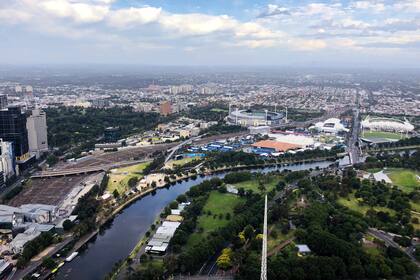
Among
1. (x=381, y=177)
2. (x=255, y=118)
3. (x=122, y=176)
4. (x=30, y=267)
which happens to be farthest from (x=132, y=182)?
(x=255, y=118)

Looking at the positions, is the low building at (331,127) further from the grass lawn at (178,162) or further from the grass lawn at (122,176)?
the grass lawn at (122,176)

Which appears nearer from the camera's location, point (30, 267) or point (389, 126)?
point (30, 267)

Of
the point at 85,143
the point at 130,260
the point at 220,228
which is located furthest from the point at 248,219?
the point at 85,143

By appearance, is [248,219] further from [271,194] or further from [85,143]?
[85,143]

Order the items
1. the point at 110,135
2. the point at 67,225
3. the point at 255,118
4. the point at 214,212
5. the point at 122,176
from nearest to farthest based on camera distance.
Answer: the point at 67,225 < the point at 214,212 < the point at 122,176 < the point at 110,135 < the point at 255,118

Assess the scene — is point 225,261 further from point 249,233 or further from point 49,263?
point 49,263

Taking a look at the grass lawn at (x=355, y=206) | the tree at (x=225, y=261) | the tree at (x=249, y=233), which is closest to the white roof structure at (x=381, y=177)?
the grass lawn at (x=355, y=206)

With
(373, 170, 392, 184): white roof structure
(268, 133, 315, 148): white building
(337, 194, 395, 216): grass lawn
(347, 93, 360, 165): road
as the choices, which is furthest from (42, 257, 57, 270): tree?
(268, 133, 315, 148): white building
